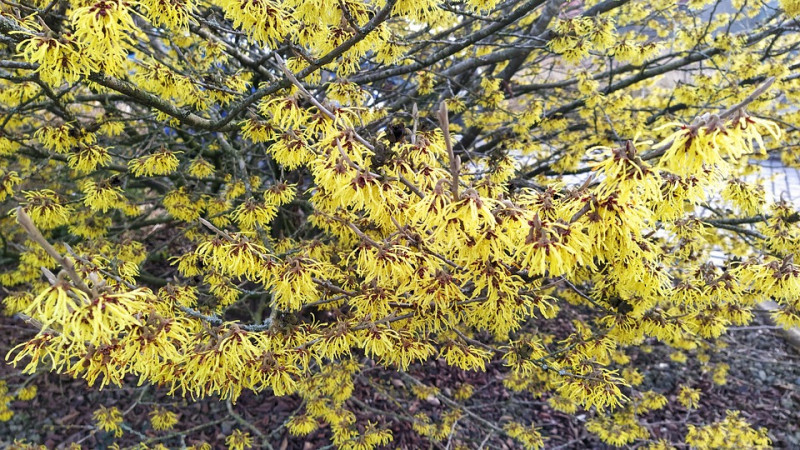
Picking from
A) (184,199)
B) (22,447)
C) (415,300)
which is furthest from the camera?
(184,199)

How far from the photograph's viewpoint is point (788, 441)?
475cm

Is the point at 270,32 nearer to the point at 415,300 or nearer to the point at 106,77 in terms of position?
the point at 106,77

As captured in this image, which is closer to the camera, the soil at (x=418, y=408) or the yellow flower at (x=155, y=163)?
the yellow flower at (x=155, y=163)

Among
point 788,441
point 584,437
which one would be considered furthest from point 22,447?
point 788,441

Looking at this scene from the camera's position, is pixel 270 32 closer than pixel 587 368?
Yes

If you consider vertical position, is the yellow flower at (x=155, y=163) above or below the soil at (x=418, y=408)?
above

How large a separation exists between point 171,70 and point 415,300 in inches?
83.5

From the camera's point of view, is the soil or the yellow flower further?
the soil

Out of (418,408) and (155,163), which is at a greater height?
(155,163)

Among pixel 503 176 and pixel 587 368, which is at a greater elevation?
pixel 503 176

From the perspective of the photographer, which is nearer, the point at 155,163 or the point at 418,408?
the point at 155,163

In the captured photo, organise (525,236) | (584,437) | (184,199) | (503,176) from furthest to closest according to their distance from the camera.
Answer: (584,437)
(184,199)
(503,176)
(525,236)

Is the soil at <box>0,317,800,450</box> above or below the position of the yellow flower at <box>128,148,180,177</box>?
below

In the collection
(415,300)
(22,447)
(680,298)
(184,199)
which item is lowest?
(22,447)
